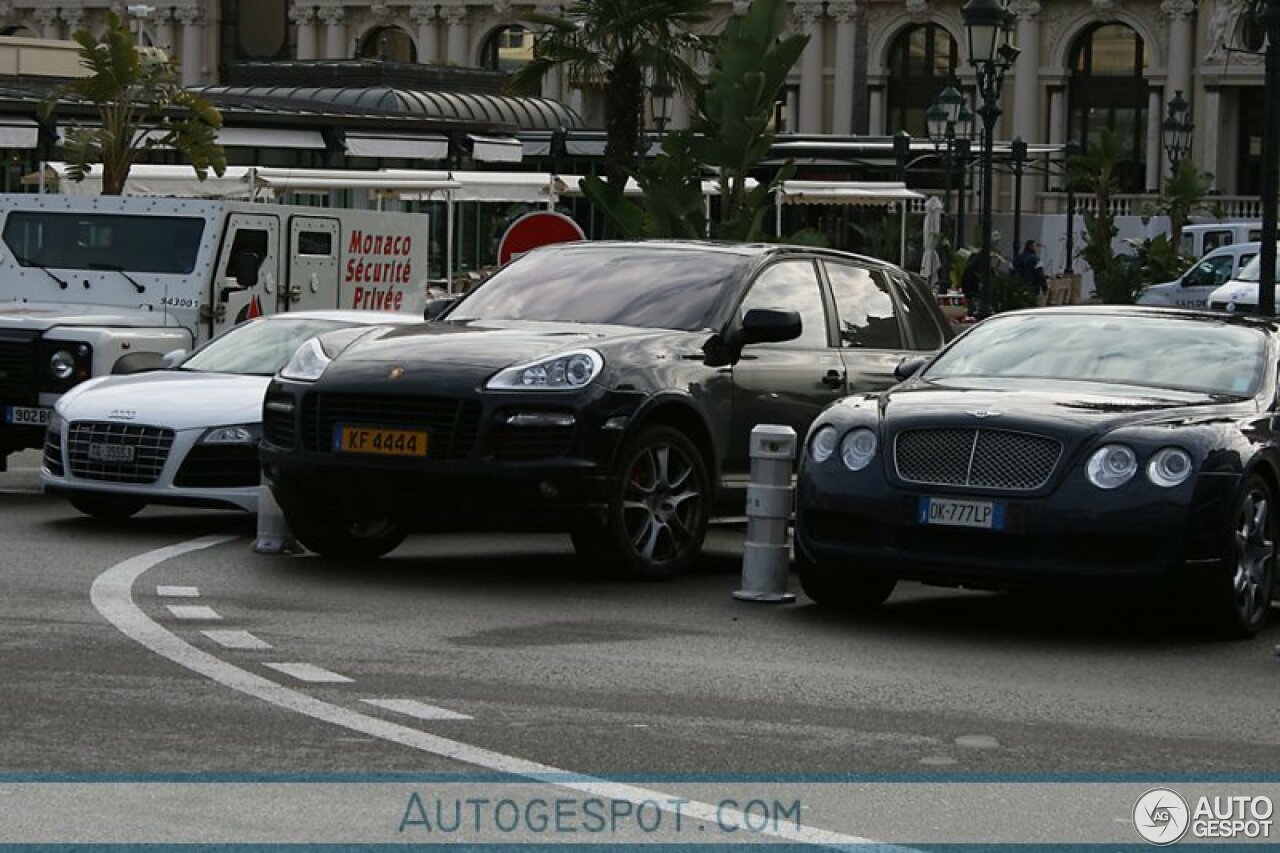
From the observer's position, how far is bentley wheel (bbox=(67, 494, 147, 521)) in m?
15.5

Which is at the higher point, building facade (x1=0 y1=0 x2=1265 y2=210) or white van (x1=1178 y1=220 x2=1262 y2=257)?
building facade (x1=0 y1=0 x2=1265 y2=210)

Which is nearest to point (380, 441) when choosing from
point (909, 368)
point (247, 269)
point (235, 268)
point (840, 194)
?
point (909, 368)

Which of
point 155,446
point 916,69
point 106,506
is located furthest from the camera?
point 916,69

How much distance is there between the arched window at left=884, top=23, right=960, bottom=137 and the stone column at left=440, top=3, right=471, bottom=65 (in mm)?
19013

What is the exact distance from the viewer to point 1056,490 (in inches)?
438

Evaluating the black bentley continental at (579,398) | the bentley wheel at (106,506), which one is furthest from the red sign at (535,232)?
the black bentley continental at (579,398)

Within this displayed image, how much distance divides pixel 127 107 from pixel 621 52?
715 centimetres

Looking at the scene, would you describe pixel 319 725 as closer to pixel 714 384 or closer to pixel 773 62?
pixel 714 384

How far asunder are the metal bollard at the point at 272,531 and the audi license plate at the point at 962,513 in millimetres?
3899

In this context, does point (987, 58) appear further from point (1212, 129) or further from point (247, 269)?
point (1212, 129)

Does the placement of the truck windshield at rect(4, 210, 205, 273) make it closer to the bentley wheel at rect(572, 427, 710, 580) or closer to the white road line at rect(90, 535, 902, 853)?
the bentley wheel at rect(572, 427, 710, 580)

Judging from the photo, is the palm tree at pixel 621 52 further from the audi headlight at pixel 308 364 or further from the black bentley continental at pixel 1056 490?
the black bentley continental at pixel 1056 490

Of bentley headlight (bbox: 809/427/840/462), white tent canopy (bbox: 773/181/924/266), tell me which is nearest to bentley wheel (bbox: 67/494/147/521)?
bentley headlight (bbox: 809/427/840/462)

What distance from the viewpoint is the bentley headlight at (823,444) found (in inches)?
464
